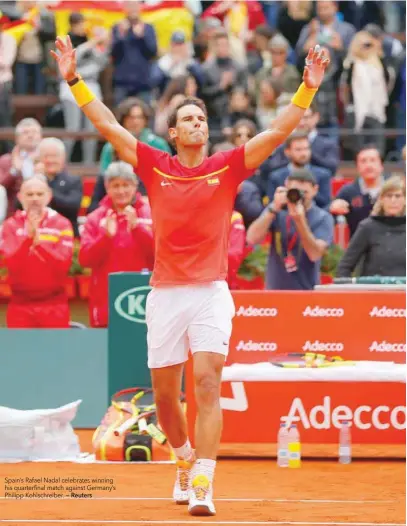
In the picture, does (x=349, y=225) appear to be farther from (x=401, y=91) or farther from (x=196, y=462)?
(x=196, y=462)

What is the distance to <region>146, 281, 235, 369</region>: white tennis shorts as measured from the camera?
8789 millimetres

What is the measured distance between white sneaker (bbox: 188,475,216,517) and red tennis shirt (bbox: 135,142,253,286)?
121 cm

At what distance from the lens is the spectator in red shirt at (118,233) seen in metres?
12.6

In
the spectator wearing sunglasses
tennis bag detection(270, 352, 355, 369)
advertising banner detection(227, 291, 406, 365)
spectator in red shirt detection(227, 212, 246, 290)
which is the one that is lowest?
tennis bag detection(270, 352, 355, 369)

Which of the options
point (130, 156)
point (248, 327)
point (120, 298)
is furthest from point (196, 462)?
point (120, 298)

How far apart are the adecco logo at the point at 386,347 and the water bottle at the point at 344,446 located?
2.27ft

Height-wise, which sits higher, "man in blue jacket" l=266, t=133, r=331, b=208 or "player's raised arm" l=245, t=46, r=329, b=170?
"player's raised arm" l=245, t=46, r=329, b=170

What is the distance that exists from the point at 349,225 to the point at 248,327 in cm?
334

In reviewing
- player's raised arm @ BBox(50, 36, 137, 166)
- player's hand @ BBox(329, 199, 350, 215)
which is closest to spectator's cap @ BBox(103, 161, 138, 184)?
player's hand @ BBox(329, 199, 350, 215)

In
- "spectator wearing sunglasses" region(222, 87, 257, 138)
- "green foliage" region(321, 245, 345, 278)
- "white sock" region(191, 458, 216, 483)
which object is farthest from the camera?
"spectator wearing sunglasses" region(222, 87, 257, 138)

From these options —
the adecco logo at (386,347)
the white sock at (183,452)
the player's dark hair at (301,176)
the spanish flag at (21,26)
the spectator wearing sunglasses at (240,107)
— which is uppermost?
the spanish flag at (21,26)

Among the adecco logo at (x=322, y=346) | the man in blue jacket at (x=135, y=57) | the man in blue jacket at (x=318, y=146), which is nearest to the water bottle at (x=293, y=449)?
the adecco logo at (x=322, y=346)

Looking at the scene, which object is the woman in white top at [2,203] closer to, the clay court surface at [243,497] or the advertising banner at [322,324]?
the advertising banner at [322,324]

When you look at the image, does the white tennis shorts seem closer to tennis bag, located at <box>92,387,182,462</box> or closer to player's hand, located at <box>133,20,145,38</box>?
tennis bag, located at <box>92,387,182,462</box>
